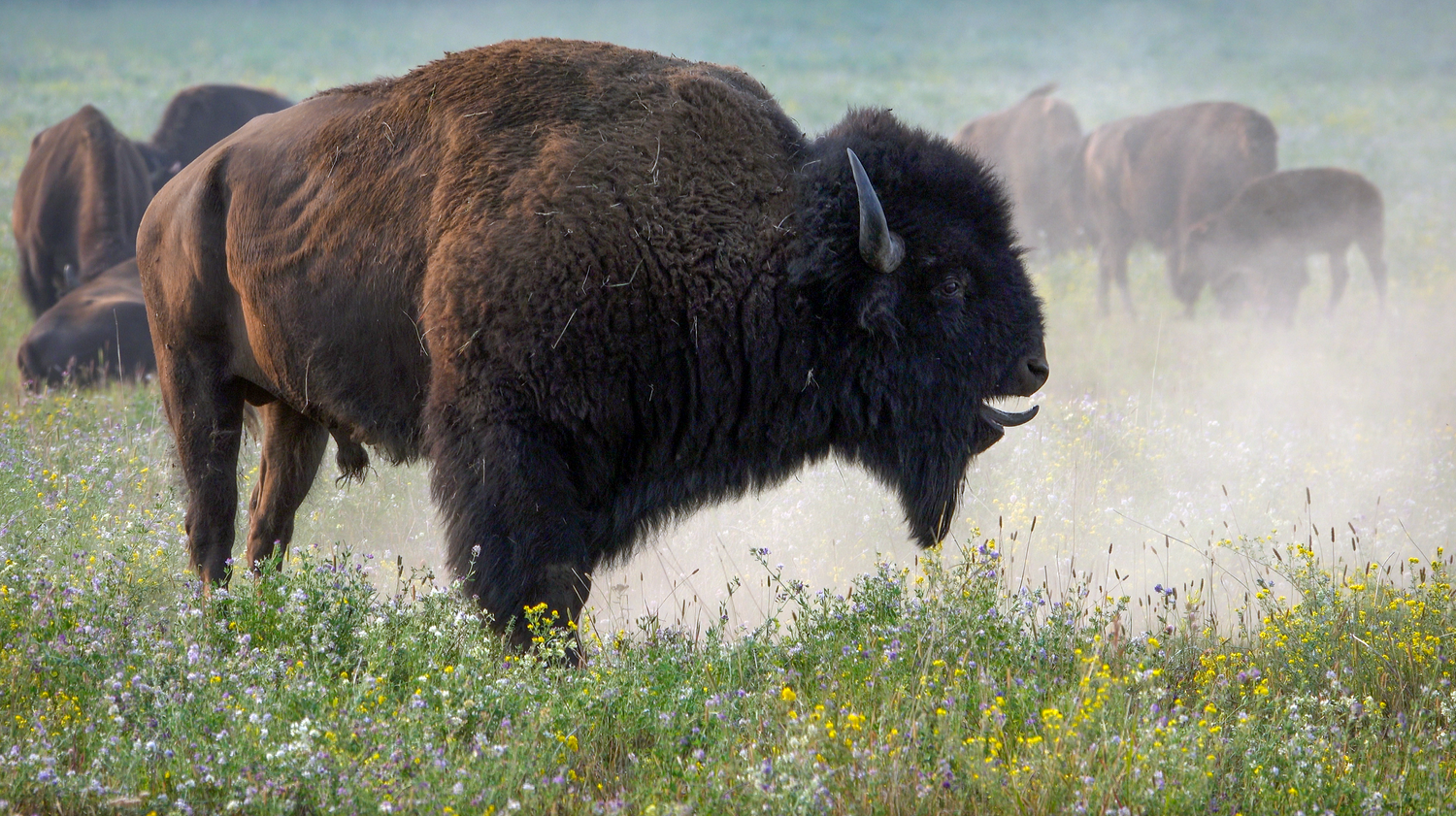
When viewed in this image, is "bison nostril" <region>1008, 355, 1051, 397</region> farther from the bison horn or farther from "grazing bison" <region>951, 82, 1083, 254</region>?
"grazing bison" <region>951, 82, 1083, 254</region>

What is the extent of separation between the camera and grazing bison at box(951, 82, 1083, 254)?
1808 cm

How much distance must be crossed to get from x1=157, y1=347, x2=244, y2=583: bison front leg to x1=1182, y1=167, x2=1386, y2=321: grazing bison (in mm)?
11094

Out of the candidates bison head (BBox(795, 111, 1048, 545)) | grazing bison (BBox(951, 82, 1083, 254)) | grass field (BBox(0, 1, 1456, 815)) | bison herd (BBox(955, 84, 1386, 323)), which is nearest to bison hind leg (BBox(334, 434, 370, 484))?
grass field (BBox(0, 1, 1456, 815))

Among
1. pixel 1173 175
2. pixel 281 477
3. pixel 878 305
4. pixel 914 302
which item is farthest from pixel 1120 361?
pixel 281 477

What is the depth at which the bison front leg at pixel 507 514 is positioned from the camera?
3588 millimetres

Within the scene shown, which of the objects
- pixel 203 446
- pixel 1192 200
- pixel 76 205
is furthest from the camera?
pixel 1192 200

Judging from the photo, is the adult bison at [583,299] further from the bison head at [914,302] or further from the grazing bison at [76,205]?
the grazing bison at [76,205]

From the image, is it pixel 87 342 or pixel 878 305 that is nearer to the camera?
pixel 878 305

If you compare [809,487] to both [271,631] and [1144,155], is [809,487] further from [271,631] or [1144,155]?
[1144,155]

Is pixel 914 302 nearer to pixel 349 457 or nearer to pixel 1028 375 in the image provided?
pixel 1028 375

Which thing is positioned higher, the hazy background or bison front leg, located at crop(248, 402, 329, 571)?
bison front leg, located at crop(248, 402, 329, 571)

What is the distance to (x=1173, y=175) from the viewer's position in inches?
602

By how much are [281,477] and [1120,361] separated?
787 centimetres

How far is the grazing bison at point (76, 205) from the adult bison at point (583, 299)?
7.50m
